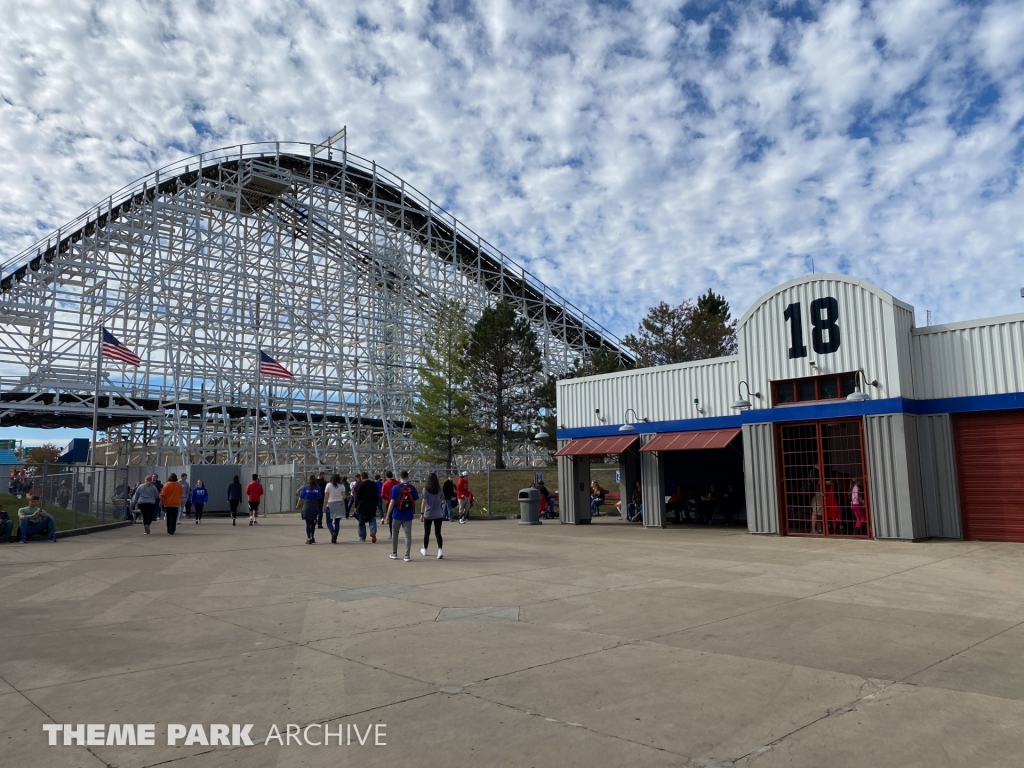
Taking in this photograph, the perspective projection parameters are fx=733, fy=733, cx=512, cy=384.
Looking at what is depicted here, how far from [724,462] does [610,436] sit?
3.71 m

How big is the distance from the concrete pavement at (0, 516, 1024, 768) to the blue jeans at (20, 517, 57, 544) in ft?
15.0

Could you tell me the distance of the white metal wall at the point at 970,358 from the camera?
14133 mm

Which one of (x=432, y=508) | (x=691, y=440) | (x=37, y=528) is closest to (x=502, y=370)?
(x=691, y=440)

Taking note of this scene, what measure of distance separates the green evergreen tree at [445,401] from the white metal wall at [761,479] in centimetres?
1630

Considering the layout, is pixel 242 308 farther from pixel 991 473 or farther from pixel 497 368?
pixel 991 473

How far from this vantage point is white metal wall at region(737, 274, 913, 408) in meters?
15.1

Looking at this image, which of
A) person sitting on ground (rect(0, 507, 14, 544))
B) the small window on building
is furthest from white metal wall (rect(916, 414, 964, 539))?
person sitting on ground (rect(0, 507, 14, 544))

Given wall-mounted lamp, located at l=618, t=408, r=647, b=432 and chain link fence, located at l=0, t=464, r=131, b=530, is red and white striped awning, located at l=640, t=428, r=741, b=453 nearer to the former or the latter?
wall-mounted lamp, located at l=618, t=408, r=647, b=432

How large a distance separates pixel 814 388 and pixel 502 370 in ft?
68.7

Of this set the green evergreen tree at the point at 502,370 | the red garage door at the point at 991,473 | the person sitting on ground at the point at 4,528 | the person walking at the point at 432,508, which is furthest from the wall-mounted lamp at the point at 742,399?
the green evergreen tree at the point at 502,370

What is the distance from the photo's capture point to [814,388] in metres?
16.3

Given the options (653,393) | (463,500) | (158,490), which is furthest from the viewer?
(463,500)

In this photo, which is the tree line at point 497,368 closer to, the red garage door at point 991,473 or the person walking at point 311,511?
the person walking at point 311,511

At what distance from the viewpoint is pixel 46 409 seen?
28.6 m
